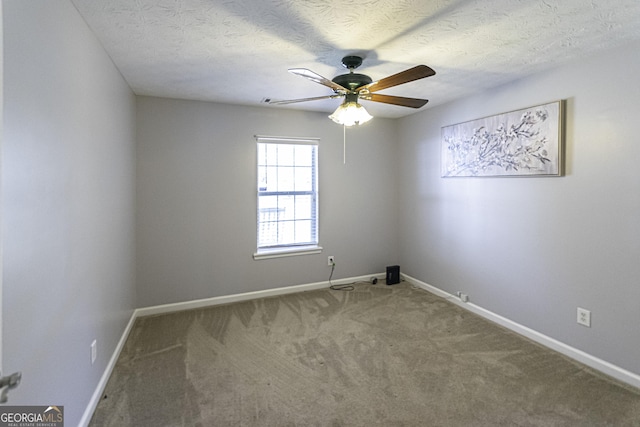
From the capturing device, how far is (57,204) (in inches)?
60.4

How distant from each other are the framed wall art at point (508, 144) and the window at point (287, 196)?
1.72m

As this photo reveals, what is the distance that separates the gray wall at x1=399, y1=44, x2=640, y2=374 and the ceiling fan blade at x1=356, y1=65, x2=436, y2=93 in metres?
1.49

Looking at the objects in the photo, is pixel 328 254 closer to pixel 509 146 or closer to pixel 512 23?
pixel 509 146

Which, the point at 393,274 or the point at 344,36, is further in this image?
the point at 393,274

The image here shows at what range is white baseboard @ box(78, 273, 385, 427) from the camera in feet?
6.64

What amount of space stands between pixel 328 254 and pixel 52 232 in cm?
321

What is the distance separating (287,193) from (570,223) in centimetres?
293

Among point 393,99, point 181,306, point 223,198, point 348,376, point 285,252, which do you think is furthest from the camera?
point 285,252

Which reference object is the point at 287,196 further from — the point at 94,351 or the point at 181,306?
the point at 94,351

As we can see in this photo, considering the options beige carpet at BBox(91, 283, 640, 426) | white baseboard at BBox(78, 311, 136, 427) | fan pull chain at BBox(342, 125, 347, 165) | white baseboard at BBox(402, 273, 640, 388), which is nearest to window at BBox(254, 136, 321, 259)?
fan pull chain at BBox(342, 125, 347, 165)

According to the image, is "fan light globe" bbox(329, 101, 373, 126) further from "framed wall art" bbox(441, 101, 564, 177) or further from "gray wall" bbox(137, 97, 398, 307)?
"gray wall" bbox(137, 97, 398, 307)

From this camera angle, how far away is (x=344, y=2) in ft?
5.67

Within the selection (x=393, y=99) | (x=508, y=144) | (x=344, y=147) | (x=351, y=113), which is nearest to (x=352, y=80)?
(x=351, y=113)

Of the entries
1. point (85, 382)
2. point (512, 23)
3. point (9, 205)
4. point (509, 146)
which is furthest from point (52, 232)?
point (509, 146)
